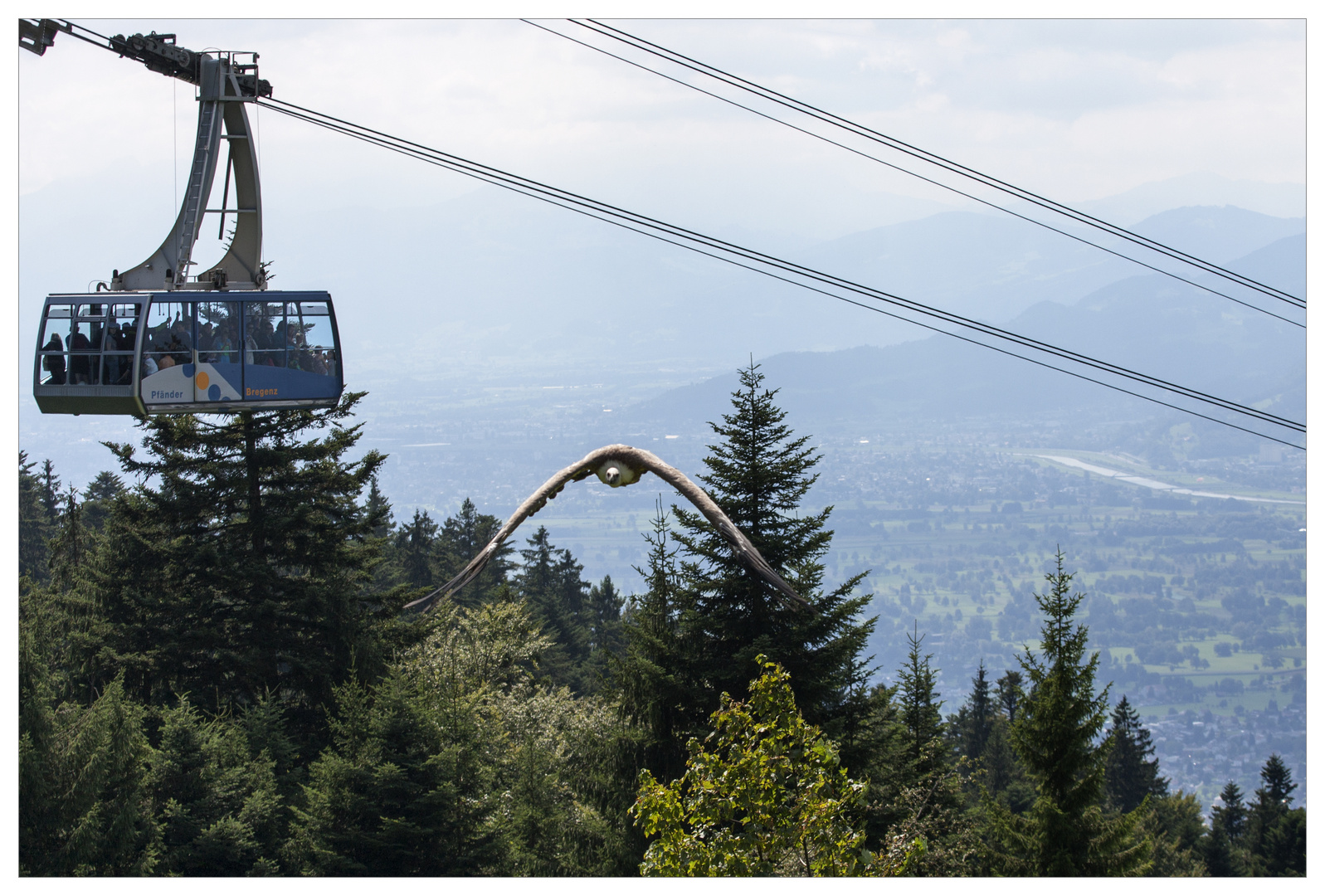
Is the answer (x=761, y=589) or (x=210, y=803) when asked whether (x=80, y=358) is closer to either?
(x=210, y=803)

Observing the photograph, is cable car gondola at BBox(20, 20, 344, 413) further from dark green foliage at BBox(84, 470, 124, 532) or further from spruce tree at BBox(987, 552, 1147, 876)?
dark green foliage at BBox(84, 470, 124, 532)

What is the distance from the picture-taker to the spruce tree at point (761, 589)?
33969 millimetres

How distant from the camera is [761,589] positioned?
34938 mm

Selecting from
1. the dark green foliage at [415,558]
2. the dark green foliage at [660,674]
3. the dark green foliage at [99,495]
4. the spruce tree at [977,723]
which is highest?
the dark green foliage at [99,495]

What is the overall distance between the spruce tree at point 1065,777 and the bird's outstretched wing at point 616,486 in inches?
436

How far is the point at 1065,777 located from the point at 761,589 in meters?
11.6

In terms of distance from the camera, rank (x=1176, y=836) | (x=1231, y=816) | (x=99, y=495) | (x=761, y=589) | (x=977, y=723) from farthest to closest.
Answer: (x=977, y=723) < (x=1231, y=816) < (x=1176, y=836) < (x=99, y=495) < (x=761, y=589)

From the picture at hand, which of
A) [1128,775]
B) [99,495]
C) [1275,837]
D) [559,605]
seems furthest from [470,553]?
[1275,837]

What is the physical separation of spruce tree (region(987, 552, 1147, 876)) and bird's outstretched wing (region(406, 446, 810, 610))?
36.3 feet

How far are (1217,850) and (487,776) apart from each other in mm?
76158

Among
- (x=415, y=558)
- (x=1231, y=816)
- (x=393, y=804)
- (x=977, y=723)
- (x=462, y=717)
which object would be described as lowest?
(x=1231, y=816)

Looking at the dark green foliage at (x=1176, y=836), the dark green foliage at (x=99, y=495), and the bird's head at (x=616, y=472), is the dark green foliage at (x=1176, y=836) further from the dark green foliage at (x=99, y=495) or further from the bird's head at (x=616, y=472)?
the dark green foliage at (x=99, y=495)

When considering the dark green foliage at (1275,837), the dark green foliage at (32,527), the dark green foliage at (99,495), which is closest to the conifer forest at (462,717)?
the dark green foliage at (99,495)
